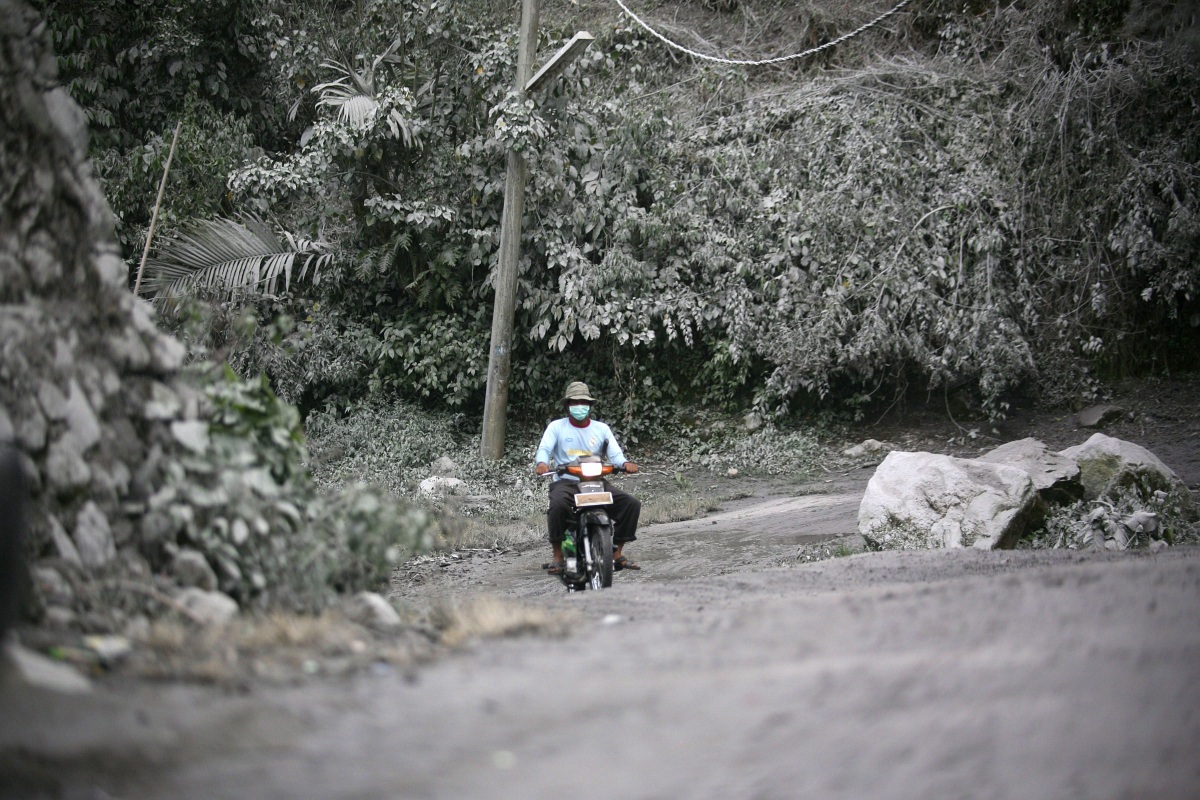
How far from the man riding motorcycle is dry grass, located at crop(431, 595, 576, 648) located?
2.90 m

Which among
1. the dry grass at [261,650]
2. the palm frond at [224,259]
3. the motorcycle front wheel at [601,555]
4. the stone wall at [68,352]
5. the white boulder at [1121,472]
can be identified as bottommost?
the motorcycle front wheel at [601,555]

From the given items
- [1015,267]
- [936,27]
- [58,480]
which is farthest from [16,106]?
[936,27]

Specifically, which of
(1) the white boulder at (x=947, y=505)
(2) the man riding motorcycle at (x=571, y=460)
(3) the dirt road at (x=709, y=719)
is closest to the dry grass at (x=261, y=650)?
(3) the dirt road at (x=709, y=719)

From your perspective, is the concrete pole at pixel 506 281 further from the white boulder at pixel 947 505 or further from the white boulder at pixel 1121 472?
the white boulder at pixel 1121 472

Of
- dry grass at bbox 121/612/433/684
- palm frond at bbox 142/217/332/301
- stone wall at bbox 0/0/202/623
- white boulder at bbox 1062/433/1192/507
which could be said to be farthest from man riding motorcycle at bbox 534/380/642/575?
palm frond at bbox 142/217/332/301

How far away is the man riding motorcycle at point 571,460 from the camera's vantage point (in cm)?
769

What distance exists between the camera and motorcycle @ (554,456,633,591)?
24.2ft

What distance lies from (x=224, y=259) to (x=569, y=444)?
9.26 meters

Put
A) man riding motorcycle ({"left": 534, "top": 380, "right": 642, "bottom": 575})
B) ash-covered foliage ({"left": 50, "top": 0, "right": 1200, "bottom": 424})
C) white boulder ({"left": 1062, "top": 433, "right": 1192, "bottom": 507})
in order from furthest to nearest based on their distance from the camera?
ash-covered foliage ({"left": 50, "top": 0, "right": 1200, "bottom": 424})
white boulder ({"left": 1062, "top": 433, "right": 1192, "bottom": 507})
man riding motorcycle ({"left": 534, "top": 380, "right": 642, "bottom": 575})

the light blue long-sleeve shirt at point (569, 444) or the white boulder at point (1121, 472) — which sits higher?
the light blue long-sleeve shirt at point (569, 444)

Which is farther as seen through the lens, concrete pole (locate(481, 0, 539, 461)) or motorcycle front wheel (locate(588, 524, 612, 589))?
concrete pole (locate(481, 0, 539, 461))

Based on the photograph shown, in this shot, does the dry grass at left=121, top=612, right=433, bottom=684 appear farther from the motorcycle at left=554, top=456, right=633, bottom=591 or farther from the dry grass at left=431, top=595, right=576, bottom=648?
the motorcycle at left=554, top=456, right=633, bottom=591

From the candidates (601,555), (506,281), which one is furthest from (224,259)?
(601,555)

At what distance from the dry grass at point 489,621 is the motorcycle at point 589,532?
2.59 m
